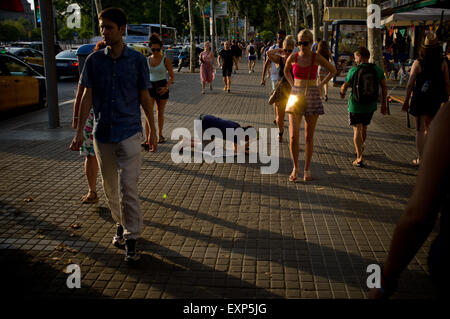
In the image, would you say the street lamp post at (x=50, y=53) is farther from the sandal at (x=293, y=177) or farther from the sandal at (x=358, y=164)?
the sandal at (x=358, y=164)

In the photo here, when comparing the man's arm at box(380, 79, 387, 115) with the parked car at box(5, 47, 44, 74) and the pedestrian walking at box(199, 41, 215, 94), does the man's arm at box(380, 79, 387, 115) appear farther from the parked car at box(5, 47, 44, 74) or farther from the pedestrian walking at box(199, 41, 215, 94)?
the parked car at box(5, 47, 44, 74)

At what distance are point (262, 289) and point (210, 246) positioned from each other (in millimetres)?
927

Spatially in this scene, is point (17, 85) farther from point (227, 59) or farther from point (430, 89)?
point (430, 89)

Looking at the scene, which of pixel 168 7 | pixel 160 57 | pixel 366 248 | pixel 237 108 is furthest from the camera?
pixel 168 7

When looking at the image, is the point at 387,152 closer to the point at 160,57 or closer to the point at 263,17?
the point at 160,57

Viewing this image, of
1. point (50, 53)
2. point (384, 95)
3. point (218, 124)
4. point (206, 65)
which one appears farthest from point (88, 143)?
point (206, 65)

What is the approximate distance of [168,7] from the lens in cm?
7044

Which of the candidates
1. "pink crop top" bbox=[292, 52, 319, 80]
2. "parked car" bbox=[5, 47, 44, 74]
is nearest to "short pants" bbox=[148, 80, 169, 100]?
"pink crop top" bbox=[292, 52, 319, 80]

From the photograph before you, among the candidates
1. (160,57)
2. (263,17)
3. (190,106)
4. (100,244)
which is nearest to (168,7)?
(263,17)

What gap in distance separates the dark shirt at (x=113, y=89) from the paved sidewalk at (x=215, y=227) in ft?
3.80

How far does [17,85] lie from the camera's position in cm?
1213

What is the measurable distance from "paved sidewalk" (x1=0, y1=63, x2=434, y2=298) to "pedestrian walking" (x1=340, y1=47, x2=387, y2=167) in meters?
0.62

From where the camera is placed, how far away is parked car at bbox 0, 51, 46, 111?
1165cm

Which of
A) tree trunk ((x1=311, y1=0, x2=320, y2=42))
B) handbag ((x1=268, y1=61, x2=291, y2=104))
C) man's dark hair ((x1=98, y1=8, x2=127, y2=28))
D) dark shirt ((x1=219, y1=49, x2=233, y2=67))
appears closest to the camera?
man's dark hair ((x1=98, y1=8, x2=127, y2=28))
